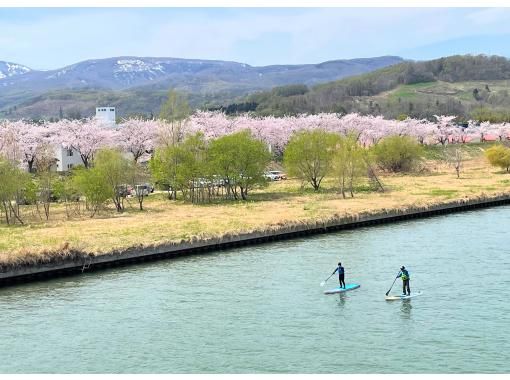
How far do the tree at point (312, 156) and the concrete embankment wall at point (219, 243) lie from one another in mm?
17821

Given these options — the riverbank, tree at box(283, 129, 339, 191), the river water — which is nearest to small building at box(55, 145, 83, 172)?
the riverbank

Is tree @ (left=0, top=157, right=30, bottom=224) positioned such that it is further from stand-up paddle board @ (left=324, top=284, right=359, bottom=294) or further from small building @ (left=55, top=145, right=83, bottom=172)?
small building @ (left=55, top=145, right=83, bottom=172)

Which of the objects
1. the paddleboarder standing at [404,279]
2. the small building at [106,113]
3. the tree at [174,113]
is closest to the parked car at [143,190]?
the tree at [174,113]

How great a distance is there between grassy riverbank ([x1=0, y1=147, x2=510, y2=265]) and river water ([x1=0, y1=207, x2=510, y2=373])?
3275 mm

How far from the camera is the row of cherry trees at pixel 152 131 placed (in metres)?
84.9

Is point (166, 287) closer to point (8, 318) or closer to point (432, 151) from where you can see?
point (8, 318)

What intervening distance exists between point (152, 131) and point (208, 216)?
143 ft

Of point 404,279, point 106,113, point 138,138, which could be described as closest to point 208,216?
point 404,279

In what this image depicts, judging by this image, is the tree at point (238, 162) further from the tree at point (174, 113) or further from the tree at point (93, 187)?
the tree at point (93, 187)

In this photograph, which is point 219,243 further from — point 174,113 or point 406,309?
A: point 174,113

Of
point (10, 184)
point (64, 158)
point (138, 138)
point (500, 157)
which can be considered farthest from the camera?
point (64, 158)

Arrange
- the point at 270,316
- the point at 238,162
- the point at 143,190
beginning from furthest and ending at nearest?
the point at 143,190 < the point at 238,162 < the point at 270,316

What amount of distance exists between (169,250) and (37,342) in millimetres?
18848

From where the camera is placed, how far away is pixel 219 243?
50156mm
